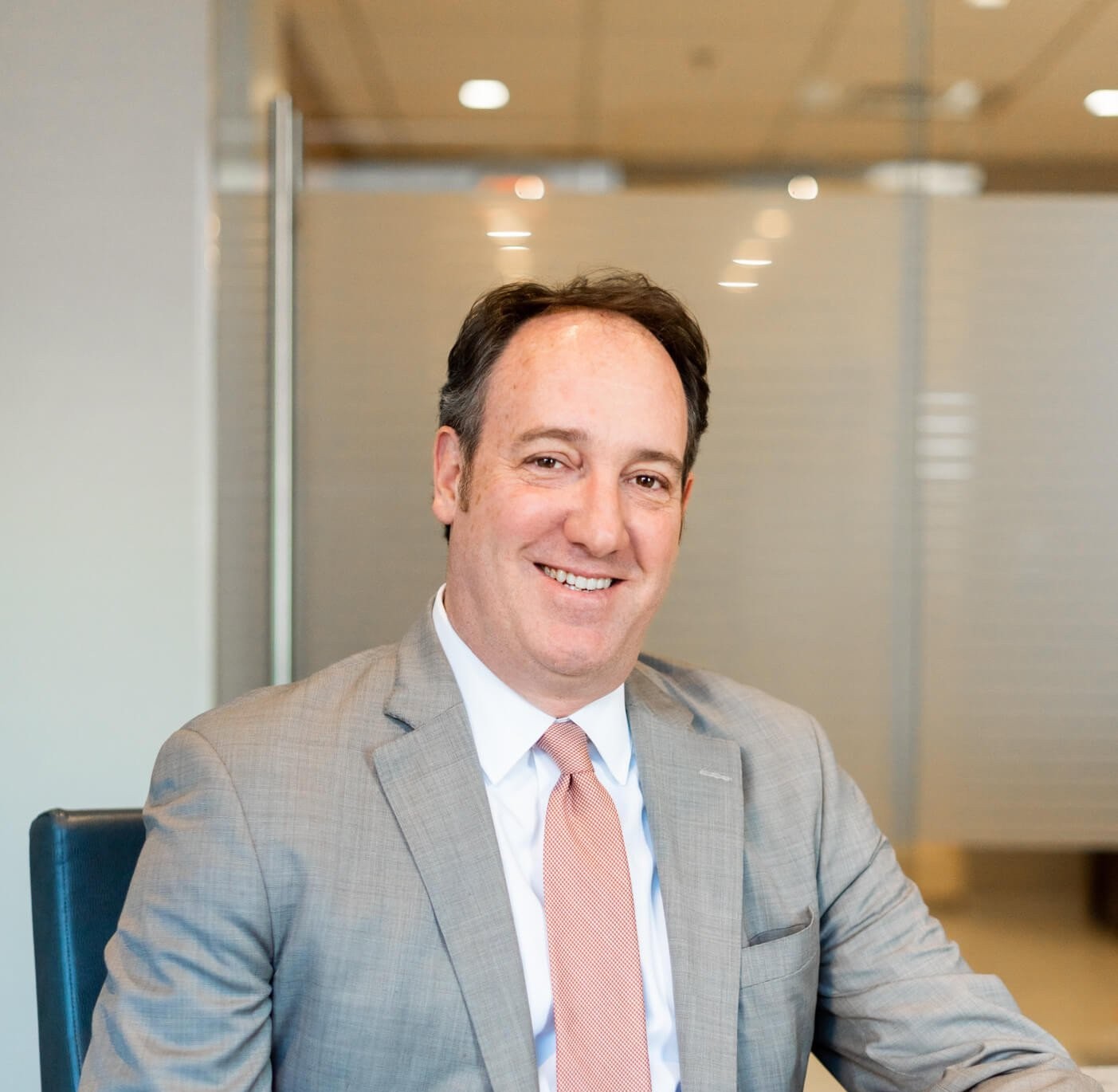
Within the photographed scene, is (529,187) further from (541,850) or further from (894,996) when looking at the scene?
(894,996)

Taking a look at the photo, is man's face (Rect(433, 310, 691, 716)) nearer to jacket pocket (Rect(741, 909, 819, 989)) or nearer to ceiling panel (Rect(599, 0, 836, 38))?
jacket pocket (Rect(741, 909, 819, 989))

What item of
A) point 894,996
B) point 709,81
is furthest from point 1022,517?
point 894,996

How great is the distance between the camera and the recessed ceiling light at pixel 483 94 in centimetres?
263

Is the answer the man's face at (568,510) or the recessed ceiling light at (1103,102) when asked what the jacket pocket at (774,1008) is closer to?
the man's face at (568,510)

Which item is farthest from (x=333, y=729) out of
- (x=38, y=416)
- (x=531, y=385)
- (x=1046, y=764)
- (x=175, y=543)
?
(x=1046, y=764)

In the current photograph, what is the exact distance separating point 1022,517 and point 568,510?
1547 mm

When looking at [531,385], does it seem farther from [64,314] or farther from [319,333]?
[64,314]

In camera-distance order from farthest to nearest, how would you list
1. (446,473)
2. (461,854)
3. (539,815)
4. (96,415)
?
(96,415)
(446,473)
(539,815)
(461,854)

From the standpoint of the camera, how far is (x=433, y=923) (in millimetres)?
1255

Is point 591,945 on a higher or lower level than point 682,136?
lower

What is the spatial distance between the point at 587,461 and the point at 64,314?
1553 mm

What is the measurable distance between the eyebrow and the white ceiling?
137 centimetres

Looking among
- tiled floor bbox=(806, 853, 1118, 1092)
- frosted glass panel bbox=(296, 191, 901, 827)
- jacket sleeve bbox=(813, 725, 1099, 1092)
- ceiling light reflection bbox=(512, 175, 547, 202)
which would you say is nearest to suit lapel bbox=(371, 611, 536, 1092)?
jacket sleeve bbox=(813, 725, 1099, 1092)

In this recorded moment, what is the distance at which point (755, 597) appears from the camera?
8.62 feet
